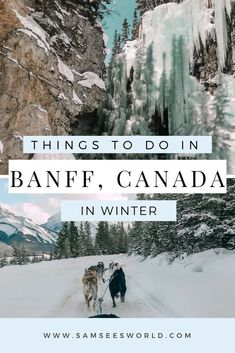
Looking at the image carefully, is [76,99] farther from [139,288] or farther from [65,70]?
[139,288]

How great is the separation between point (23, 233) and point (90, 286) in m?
0.93

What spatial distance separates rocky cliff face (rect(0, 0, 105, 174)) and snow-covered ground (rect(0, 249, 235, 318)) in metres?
1.73

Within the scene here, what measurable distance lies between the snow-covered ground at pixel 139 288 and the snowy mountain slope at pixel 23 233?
211mm

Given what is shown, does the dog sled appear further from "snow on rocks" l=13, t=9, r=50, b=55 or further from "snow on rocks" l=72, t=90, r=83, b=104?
"snow on rocks" l=13, t=9, r=50, b=55

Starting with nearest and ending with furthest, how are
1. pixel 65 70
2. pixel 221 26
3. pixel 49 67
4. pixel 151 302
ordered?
1. pixel 151 302
2. pixel 221 26
3. pixel 49 67
4. pixel 65 70

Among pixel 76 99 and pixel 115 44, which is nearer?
pixel 115 44

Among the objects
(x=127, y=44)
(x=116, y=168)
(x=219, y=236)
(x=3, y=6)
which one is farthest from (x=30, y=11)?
(x=219, y=236)

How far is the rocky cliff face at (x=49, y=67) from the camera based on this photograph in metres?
7.58

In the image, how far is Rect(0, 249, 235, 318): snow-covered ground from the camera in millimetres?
6078

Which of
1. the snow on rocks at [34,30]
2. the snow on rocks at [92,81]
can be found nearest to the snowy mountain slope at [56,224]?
the snow on rocks at [92,81]

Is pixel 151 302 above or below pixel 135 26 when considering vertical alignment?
below

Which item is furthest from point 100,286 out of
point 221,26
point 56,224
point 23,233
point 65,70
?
point 221,26

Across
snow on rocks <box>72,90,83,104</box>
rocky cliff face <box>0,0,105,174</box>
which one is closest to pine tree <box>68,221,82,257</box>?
rocky cliff face <box>0,0,105,174</box>

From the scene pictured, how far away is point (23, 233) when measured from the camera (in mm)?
6527
